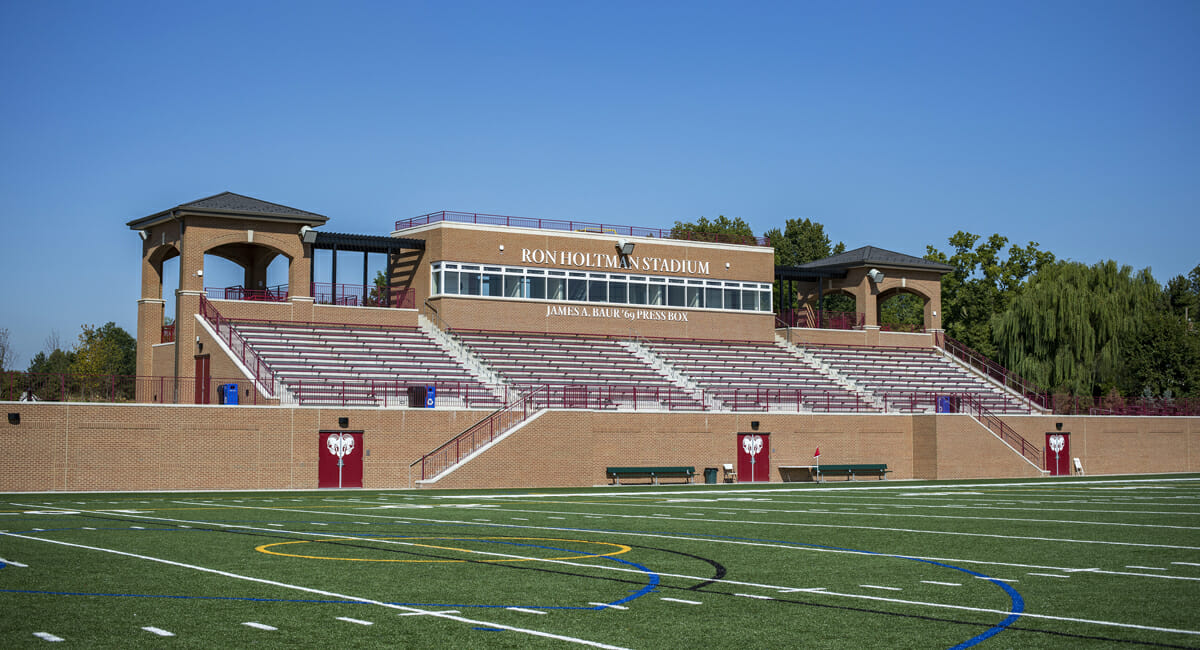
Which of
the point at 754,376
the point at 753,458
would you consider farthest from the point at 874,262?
the point at 753,458

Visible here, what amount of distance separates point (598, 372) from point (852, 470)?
10.4 meters

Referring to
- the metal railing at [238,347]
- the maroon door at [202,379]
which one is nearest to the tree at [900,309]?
the metal railing at [238,347]

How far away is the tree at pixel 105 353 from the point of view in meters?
94.4

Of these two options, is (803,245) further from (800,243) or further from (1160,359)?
(1160,359)

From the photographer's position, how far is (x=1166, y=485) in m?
36.1

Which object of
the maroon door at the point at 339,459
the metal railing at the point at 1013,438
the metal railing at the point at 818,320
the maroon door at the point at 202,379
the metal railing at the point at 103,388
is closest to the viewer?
the metal railing at the point at 103,388

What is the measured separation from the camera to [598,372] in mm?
46438

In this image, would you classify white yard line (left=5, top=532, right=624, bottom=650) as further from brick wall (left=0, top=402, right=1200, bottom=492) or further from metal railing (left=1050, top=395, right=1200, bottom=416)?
metal railing (left=1050, top=395, right=1200, bottom=416)

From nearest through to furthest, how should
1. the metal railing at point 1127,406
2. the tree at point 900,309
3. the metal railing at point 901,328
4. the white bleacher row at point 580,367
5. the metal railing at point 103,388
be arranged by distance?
the metal railing at point 103,388, the white bleacher row at point 580,367, the metal railing at point 1127,406, the metal railing at point 901,328, the tree at point 900,309

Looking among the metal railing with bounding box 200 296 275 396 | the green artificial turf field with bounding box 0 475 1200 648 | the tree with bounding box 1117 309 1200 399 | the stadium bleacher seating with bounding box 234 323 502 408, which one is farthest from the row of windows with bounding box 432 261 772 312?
the green artificial turf field with bounding box 0 475 1200 648

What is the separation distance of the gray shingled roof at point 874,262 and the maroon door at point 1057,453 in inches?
508

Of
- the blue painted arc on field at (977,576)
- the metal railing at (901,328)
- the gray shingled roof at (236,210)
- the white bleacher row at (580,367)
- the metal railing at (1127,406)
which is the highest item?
the gray shingled roof at (236,210)

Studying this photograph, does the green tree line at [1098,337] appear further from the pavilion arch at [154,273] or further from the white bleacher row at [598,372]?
the pavilion arch at [154,273]

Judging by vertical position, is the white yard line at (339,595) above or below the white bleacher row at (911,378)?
below
